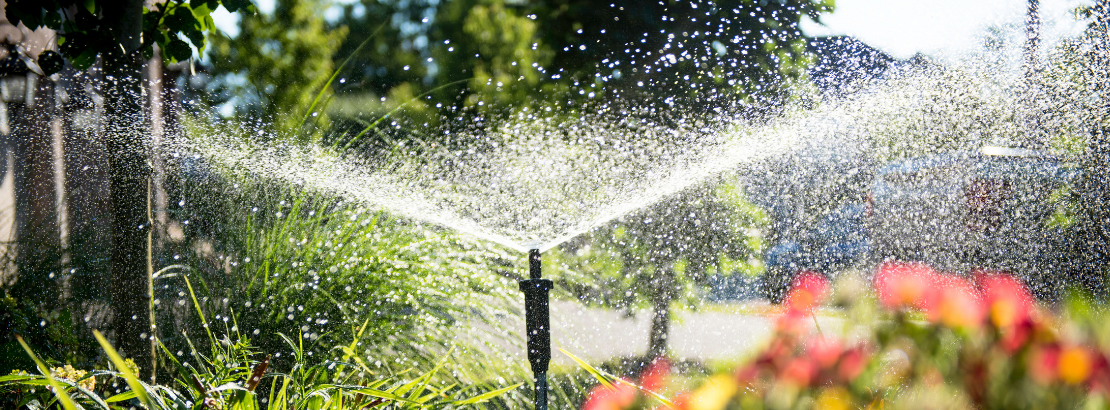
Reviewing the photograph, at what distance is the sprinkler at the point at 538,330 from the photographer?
1406mm

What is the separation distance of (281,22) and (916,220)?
4722 mm

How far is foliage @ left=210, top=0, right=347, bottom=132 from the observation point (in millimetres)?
3598

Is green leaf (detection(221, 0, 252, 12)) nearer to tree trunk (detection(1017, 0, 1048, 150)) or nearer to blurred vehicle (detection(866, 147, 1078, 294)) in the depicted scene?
blurred vehicle (detection(866, 147, 1078, 294))

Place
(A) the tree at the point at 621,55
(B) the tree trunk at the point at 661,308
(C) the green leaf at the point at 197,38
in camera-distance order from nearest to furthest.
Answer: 1. (C) the green leaf at the point at 197,38
2. (B) the tree trunk at the point at 661,308
3. (A) the tree at the point at 621,55

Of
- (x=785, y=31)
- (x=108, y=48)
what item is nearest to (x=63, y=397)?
(x=108, y=48)

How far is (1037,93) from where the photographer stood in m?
3.99

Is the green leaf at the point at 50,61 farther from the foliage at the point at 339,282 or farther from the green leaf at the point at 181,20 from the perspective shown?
the foliage at the point at 339,282

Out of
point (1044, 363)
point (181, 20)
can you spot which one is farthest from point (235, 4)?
point (1044, 363)

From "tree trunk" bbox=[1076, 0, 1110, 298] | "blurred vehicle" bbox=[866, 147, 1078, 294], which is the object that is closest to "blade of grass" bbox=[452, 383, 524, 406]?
"blurred vehicle" bbox=[866, 147, 1078, 294]

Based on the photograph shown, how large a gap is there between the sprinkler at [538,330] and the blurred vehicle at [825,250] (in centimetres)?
302

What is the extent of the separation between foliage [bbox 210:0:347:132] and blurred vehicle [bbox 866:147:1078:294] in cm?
378

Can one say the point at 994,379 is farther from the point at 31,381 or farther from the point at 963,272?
the point at 963,272

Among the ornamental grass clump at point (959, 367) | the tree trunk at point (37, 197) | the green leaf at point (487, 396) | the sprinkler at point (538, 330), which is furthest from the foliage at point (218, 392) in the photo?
the tree trunk at point (37, 197)

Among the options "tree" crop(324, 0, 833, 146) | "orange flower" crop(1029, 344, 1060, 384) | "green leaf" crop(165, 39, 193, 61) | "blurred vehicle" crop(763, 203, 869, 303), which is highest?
"green leaf" crop(165, 39, 193, 61)
